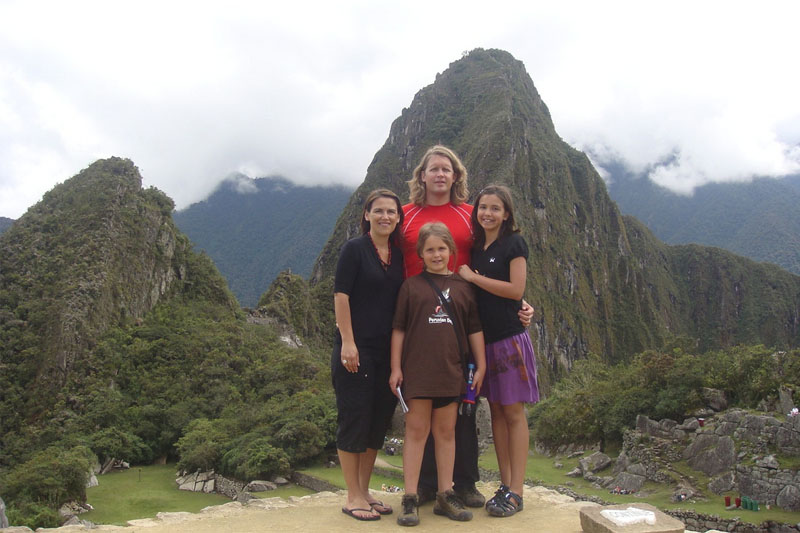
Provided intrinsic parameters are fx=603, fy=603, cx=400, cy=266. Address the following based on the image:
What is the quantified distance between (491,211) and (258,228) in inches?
3269

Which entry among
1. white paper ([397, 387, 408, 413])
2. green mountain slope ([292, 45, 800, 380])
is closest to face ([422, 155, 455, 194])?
white paper ([397, 387, 408, 413])

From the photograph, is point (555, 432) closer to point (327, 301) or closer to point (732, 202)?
point (327, 301)

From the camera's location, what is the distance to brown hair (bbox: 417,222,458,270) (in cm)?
447

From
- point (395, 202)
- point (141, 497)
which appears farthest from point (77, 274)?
point (395, 202)

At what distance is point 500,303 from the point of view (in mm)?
4617

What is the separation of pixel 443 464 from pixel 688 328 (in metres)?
120

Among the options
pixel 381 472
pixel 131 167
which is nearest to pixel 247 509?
pixel 381 472

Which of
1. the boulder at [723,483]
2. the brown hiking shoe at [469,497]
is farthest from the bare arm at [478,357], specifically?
the boulder at [723,483]

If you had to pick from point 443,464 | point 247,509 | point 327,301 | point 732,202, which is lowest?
point 247,509

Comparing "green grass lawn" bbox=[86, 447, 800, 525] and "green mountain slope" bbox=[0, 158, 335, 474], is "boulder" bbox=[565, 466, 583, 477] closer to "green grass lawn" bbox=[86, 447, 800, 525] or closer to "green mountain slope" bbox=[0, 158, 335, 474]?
"green grass lawn" bbox=[86, 447, 800, 525]

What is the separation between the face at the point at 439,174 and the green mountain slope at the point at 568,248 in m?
60.0

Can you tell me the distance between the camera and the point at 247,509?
17.1 ft

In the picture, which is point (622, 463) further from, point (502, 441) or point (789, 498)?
point (502, 441)

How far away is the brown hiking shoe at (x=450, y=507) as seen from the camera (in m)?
4.30
